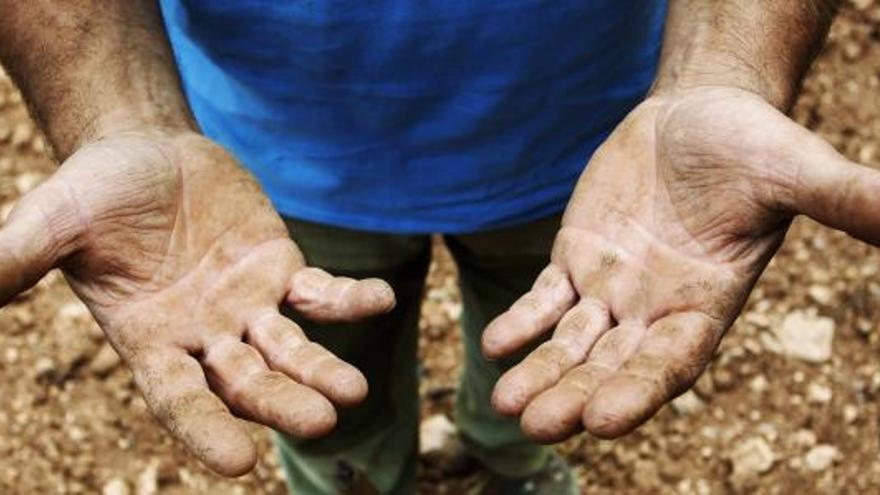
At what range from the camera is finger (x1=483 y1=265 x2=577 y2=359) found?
1418 mm

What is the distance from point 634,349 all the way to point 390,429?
0.90 metres

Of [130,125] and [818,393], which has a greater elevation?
[130,125]

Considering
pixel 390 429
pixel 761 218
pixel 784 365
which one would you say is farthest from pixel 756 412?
pixel 761 218

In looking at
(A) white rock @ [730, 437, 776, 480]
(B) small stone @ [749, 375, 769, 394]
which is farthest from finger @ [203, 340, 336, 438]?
(B) small stone @ [749, 375, 769, 394]

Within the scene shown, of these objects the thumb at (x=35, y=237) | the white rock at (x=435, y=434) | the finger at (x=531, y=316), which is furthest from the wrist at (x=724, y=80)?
the white rock at (x=435, y=434)

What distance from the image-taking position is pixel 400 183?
1.74 meters

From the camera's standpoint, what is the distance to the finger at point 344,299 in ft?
4.63

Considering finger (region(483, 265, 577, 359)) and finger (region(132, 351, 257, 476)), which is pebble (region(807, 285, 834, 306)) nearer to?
finger (region(483, 265, 577, 359))

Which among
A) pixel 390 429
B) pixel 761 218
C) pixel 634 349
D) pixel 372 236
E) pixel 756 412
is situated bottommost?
pixel 756 412

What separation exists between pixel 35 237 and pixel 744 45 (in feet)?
2.92

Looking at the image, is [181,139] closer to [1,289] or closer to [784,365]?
[1,289]

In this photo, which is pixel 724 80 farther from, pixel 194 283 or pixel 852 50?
pixel 852 50

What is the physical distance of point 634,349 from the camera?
1400 mm

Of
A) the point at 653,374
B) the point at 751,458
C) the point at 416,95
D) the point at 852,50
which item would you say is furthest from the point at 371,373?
the point at 852,50
